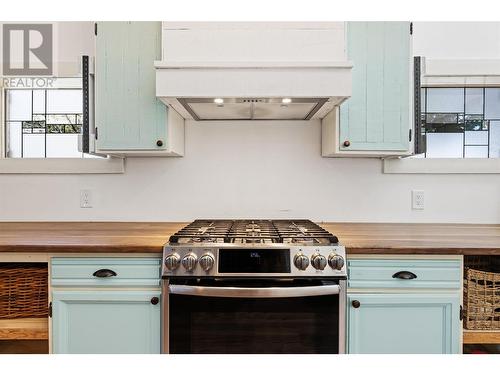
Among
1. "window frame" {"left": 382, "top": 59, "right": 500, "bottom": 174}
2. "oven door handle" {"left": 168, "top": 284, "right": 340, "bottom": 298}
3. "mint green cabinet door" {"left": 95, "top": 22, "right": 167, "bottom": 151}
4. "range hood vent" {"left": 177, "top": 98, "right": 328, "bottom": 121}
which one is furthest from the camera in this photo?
"window frame" {"left": 382, "top": 59, "right": 500, "bottom": 174}

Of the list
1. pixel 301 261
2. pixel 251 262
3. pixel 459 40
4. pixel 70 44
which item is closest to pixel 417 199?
pixel 459 40

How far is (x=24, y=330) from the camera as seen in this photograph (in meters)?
1.72

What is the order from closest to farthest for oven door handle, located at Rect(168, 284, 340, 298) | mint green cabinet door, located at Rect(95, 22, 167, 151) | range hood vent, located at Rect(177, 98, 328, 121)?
Answer: oven door handle, located at Rect(168, 284, 340, 298)
range hood vent, located at Rect(177, 98, 328, 121)
mint green cabinet door, located at Rect(95, 22, 167, 151)

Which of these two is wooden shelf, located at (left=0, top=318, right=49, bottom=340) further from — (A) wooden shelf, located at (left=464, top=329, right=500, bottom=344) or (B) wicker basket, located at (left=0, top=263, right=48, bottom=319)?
(A) wooden shelf, located at (left=464, top=329, right=500, bottom=344)

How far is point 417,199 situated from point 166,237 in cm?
162

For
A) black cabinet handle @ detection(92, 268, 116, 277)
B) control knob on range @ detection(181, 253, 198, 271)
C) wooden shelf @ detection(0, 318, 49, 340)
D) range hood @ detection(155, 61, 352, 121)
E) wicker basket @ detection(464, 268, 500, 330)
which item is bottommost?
wooden shelf @ detection(0, 318, 49, 340)

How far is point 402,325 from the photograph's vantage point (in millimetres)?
1664

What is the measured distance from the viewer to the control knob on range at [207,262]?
160 cm

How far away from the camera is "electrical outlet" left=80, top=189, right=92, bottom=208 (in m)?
2.43

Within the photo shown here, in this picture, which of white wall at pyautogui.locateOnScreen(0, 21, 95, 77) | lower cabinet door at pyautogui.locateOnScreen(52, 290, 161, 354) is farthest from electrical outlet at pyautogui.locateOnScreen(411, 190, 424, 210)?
white wall at pyautogui.locateOnScreen(0, 21, 95, 77)

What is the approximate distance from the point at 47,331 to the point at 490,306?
2064 millimetres

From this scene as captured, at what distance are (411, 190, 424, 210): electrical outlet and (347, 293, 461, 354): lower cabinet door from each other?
2.77 ft

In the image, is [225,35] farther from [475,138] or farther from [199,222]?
[475,138]

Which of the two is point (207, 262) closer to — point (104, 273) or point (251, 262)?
point (251, 262)
